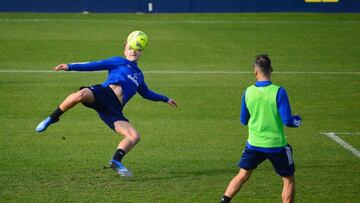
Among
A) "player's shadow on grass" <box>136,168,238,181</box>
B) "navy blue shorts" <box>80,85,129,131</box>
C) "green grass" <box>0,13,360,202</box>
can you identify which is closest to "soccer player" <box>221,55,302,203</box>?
"green grass" <box>0,13,360,202</box>

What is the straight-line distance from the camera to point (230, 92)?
2062 centimetres

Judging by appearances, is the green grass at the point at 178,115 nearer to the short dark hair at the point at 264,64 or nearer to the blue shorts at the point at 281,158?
the blue shorts at the point at 281,158

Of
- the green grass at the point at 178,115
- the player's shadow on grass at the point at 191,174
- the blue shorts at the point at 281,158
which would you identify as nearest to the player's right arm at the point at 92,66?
the green grass at the point at 178,115

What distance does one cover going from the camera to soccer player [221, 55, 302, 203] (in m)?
9.62

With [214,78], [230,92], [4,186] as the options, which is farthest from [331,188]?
[214,78]

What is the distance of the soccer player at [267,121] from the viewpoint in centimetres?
962

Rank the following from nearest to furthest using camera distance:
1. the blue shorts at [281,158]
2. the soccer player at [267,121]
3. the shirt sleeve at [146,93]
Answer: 1. the soccer player at [267,121]
2. the blue shorts at [281,158]
3. the shirt sleeve at [146,93]

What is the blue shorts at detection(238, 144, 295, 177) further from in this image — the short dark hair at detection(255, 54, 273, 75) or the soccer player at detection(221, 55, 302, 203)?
the short dark hair at detection(255, 54, 273, 75)

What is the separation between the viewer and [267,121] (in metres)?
9.73

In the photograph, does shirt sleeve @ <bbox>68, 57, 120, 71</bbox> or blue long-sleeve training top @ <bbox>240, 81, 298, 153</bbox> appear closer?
blue long-sleeve training top @ <bbox>240, 81, 298, 153</bbox>

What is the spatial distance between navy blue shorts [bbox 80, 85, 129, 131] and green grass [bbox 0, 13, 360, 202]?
91 centimetres

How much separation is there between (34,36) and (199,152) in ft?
62.3

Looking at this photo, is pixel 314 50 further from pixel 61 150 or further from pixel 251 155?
pixel 251 155

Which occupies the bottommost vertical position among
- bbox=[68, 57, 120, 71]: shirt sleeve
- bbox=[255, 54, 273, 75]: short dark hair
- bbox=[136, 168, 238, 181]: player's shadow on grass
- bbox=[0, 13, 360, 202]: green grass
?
bbox=[0, 13, 360, 202]: green grass
